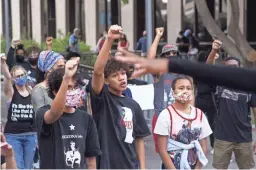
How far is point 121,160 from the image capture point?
5.57 metres

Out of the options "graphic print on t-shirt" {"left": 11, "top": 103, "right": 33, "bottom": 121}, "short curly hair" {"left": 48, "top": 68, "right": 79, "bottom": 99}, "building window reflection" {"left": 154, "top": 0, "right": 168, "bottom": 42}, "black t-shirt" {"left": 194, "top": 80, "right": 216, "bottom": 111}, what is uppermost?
"building window reflection" {"left": 154, "top": 0, "right": 168, "bottom": 42}

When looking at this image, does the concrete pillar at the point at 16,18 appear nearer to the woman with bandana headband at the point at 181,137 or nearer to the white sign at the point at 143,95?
the white sign at the point at 143,95

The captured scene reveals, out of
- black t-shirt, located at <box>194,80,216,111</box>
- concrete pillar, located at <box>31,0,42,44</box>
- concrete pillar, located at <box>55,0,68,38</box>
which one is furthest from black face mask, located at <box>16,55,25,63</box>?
concrete pillar, located at <box>31,0,42,44</box>

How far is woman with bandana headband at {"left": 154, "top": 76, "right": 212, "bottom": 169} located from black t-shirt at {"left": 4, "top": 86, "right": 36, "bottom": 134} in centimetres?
239

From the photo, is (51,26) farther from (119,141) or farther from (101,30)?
(119,141)

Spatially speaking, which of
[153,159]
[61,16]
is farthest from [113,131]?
[61,16]

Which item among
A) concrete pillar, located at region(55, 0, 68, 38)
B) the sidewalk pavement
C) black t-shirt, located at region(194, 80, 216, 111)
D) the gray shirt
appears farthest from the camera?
concrete pillar, located at region(55, 0, 68, 38)

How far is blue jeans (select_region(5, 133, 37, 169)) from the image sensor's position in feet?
25.2

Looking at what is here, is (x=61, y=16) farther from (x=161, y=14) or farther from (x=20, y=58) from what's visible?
(x=20, y=58)

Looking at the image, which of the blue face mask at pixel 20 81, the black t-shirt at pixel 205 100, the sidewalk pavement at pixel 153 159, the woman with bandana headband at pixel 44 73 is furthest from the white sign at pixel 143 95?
the woman with bandana headband at pixel 44 73

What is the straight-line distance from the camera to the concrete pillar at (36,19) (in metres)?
37.8

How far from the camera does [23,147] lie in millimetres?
7855

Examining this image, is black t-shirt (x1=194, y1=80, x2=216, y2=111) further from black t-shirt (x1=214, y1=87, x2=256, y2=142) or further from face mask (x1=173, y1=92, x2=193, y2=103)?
face mask (x1=173, y1=92, x2=193, y2=103)

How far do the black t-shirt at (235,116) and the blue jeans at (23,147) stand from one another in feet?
6.84
